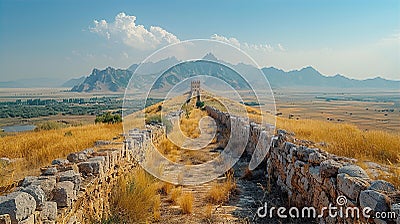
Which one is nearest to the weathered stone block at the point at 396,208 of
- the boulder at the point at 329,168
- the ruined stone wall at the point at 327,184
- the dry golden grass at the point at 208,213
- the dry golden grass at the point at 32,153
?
the ruined stone wall at the point at 327,184

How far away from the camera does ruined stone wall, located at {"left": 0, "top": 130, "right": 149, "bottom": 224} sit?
3.25 metres

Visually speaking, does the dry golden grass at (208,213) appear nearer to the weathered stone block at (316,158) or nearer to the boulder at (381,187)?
the weathered stone block at (316,158)

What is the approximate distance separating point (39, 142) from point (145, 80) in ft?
13.8

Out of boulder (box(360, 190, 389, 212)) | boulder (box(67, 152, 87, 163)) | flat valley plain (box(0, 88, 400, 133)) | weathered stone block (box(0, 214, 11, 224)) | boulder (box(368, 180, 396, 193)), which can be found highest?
boulder (box(368, 180, 396, 193))

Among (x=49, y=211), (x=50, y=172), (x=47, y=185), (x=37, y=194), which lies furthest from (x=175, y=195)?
(x=37, y=194)

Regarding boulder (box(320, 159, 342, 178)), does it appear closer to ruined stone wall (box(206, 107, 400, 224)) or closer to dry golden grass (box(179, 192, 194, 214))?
ruined stone wall (box(206, 107, 400, 224))

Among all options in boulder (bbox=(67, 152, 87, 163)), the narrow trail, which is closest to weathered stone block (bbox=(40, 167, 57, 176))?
boulder (bbox=(67, 152, 87, 163))

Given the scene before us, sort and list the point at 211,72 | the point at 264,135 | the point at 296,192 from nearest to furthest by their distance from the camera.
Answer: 1. the point at 296,192
2. the point at 264,135
3. the point at 211,72

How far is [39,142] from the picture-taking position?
10.0 metres

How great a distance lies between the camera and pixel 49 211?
3650mm

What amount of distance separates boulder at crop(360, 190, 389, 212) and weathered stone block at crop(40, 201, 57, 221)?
3.52 metres

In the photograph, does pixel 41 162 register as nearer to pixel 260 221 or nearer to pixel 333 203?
pixel 260 221

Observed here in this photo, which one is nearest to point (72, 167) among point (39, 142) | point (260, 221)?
point (260, 221)

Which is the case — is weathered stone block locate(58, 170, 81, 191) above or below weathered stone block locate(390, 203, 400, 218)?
below
